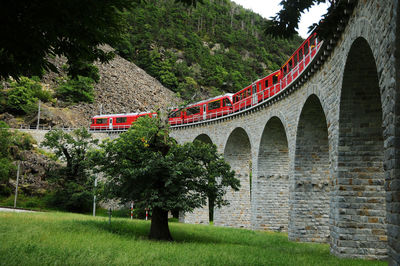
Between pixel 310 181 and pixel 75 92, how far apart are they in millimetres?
42649

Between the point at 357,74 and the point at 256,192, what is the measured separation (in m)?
12.4

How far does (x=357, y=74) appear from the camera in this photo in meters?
10.7

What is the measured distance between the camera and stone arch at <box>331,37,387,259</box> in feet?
35.0

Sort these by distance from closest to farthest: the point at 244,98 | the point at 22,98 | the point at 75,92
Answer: the point at 244,98
the point at 22,98
the point at 75,92

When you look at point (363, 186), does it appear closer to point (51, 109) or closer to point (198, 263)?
point (198, 263)

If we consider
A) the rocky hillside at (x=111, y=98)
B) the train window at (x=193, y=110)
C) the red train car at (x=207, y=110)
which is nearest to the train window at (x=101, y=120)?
the rocky hillside at (x=111, y=98)

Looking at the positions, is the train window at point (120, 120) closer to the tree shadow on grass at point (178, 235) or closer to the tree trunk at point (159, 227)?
the tree shadow on grass at point (178, 235)

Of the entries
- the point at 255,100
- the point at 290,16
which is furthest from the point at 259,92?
the point at 290,16

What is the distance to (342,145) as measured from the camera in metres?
11.4

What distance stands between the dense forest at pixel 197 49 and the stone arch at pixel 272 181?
3677 cm

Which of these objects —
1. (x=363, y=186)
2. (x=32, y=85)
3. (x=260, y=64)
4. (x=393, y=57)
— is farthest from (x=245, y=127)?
(x=260, y=64)

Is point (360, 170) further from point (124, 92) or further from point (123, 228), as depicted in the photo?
point (124, 92)

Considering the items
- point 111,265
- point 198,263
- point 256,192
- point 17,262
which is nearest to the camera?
point 17,262

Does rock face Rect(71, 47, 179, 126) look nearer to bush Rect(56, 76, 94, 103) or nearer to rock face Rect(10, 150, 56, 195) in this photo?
bush Rect(56, 76, 94, 103)
